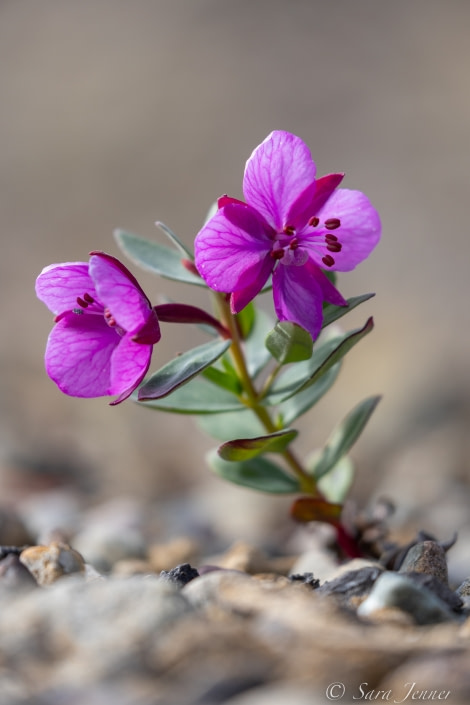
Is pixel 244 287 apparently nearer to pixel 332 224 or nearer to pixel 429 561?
pixel 332 224

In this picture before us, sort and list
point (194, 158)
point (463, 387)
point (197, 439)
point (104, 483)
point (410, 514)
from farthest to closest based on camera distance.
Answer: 1. point (194, 158)
2. point (197, 439)
3. point (463, 387)
4. point (104, 483)
5. point (410, 514)

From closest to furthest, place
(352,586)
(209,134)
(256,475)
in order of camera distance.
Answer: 1. (352,586)
2. (256,475)
3. (209,134)

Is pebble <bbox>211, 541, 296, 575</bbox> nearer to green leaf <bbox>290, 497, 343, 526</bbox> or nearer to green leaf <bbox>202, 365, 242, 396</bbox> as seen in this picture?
green leaf <bbox>290, 497, 343, 526</bbox>

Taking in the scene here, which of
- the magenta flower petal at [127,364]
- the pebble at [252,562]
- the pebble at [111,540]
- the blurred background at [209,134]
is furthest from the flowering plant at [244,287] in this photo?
the blurred background at [209,134]

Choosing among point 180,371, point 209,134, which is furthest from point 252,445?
point 209,134

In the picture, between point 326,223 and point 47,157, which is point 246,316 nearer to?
point 326,223

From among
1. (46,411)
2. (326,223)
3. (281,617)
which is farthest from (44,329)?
(281,617)
